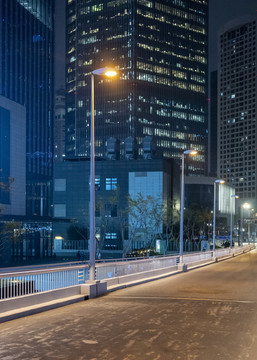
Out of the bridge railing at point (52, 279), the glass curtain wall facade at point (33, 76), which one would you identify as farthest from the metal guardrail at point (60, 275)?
the glass curtain wall facade at point (33, 76)

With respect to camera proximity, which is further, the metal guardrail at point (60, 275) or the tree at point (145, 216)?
the tree at point (145, 216)

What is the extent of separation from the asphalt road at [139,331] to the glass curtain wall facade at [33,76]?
425 ft

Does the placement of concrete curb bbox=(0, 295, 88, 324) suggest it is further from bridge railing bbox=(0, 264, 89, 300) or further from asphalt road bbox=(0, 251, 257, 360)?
bridge railing bbox=(0, 264, 89, 300)

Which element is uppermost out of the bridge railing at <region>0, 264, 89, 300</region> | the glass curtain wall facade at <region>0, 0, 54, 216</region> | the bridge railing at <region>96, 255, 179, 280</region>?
the glass curtain wall facade at <region>0, 0, 54, 216</region>

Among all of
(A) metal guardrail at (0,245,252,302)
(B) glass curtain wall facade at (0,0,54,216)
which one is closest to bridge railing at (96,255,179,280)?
(A) metal guardrail at (0,245,252,302)

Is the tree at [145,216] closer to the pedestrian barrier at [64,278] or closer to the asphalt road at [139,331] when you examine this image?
the pedestrian barrier at [64,278]

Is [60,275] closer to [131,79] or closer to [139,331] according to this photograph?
[139,331]

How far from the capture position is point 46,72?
6663 inches

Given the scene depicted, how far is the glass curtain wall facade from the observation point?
150250 mm

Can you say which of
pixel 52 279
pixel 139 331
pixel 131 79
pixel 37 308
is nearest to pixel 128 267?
pixel 52 279

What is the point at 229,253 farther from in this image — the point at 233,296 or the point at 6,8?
the point at 6,8

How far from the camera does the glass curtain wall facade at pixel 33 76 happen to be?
150 m

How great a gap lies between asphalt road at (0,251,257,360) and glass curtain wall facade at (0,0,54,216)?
129 meters

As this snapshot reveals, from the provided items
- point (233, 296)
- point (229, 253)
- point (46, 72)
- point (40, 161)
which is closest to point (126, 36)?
point (46, 72)
